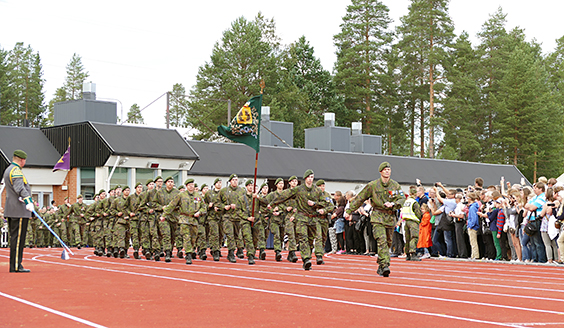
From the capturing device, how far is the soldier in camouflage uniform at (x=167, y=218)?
18281 mm

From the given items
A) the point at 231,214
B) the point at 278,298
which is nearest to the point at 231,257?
the point at 231,214

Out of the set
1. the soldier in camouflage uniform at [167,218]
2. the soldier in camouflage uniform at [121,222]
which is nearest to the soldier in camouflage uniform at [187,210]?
the soldier in camouflage uniform at [167,218]

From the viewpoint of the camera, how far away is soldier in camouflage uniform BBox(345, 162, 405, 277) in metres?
13.0

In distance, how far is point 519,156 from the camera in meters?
70.2

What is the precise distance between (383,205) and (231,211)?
5739 millimetres

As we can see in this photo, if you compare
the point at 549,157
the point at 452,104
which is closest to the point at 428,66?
the point at 452,104

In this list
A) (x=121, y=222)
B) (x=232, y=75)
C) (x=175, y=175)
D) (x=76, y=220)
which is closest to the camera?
(x=121, y=222)

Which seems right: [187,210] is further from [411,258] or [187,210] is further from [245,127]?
[411,258]

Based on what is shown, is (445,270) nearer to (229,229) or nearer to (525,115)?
(229,229)

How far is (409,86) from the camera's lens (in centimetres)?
7100

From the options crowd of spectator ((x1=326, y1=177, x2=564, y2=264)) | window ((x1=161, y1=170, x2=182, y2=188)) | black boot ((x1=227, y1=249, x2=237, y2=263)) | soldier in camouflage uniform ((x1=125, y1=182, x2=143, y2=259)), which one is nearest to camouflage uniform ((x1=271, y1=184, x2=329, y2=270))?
black boot ((x1=227, y1=249, x2=237, y2=263))

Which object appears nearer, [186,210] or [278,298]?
[278,298]

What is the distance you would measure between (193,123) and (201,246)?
46.5m

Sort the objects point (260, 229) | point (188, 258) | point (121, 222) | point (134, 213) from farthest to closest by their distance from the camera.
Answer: point (121, 222) → point (134, 213) → point (260, 229) → point (188, 258)
